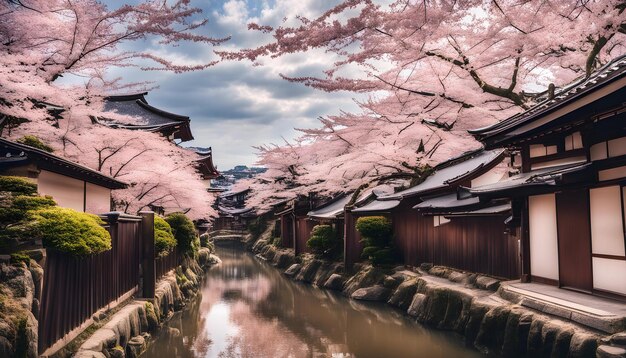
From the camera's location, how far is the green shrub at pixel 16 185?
7.30 meters

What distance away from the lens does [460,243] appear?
1689 cm

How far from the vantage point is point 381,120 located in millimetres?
22250

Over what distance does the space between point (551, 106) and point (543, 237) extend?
3807 mm

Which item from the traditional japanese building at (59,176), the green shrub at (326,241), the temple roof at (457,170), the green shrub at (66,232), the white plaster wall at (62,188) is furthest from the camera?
the green shrub at (326,241)

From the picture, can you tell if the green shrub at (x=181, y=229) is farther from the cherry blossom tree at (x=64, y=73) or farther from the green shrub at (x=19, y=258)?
the green shrub at (x=19, y=258)

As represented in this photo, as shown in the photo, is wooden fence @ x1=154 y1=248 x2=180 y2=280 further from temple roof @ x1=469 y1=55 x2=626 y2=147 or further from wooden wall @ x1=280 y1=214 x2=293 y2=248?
wooden wall @ x1=280 y1=214 x2=293 y2=248

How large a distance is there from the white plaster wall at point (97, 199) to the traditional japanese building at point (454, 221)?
11602 mm

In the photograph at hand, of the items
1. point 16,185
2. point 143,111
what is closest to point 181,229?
point 143,111

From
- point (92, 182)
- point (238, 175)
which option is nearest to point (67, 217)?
point (92, 182)

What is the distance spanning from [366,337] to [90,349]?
313 inches

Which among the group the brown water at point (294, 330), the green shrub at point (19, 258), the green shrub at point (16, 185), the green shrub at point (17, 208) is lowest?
the brown water at point (294, 330)

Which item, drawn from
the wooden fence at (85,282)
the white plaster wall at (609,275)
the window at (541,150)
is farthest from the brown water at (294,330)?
the window at (541,150)

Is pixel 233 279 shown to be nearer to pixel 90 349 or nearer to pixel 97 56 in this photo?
pixel 97 56

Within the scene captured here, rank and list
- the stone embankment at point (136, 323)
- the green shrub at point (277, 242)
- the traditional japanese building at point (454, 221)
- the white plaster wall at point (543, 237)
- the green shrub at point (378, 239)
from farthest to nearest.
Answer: the green shrub at point (277, 242) → the green shrub at point (378, 239) → the traditional japanese building at point (454, 221) → the white plaster wall at point (543, 237) → the stone embankment at point (136, 323)
